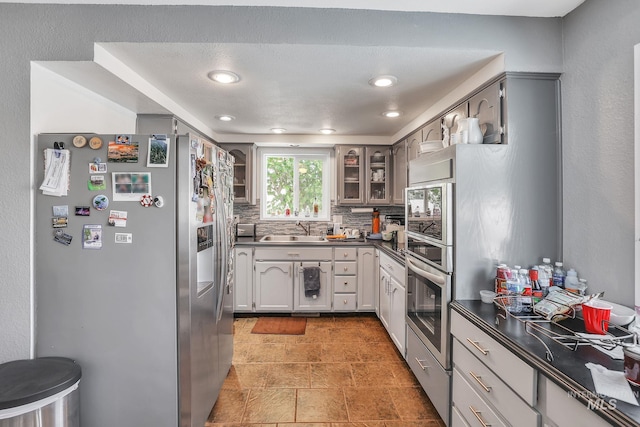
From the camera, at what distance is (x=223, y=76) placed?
82.3 inches

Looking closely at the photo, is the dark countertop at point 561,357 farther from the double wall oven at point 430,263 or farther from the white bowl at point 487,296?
the double wall oven at point 430,263

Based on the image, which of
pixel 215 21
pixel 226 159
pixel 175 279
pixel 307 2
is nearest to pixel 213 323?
pixel 175 279

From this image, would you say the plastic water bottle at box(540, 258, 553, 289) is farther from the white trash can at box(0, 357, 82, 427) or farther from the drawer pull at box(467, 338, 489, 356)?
the white trash can at box(0, 357, 82, 427)

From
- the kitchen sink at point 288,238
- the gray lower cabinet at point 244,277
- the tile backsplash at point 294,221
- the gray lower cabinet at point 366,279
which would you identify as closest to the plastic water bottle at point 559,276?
the gray lower cabinet at point 366,279

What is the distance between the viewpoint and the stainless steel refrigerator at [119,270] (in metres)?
1.60

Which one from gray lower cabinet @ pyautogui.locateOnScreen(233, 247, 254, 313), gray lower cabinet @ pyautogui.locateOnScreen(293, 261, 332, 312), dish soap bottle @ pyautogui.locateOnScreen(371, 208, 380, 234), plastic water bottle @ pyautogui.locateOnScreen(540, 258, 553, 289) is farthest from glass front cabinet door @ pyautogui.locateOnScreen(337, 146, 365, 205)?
plastic water bottle @ pyautogui.locateOnScreen(540, 258, 553, 289)

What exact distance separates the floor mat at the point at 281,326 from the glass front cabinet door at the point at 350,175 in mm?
1553

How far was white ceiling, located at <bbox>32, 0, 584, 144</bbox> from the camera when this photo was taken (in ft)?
5.57

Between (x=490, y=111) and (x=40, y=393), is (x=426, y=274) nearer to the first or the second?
(x=490, y=111)

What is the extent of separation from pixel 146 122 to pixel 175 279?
5.56 feet

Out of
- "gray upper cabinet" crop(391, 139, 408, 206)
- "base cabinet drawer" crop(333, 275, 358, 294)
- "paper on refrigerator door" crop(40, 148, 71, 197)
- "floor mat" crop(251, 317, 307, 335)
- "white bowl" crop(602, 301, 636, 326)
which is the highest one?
"gray upper cabinet" crop(391, 139, 408, 206)

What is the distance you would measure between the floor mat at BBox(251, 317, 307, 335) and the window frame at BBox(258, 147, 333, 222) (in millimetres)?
1345

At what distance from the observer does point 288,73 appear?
205 centimetres

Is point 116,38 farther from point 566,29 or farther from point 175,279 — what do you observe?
point 566,29
